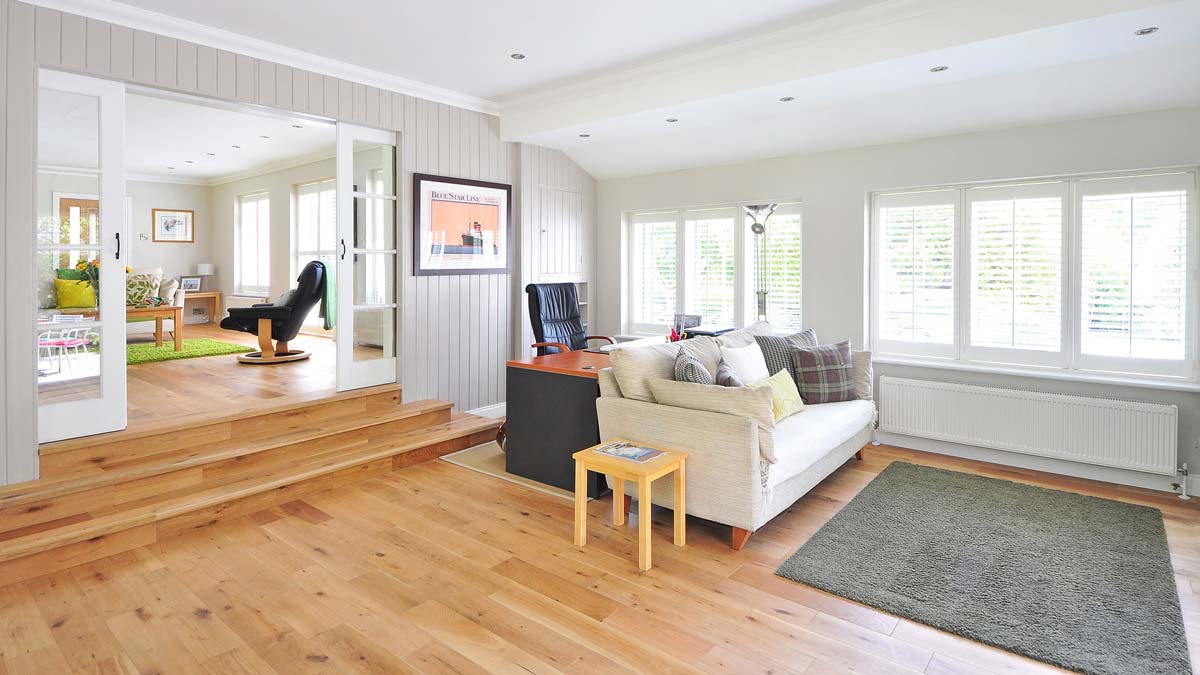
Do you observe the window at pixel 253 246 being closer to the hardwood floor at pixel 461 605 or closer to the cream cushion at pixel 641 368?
the hardwood floor at pixel 461 605

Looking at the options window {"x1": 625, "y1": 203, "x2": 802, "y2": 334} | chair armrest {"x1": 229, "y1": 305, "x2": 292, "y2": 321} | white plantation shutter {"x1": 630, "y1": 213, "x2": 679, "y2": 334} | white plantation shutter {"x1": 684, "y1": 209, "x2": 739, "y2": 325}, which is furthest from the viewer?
chair armrest {"x1": 229, "y1": 305, "x2": 292, "y2": 321}

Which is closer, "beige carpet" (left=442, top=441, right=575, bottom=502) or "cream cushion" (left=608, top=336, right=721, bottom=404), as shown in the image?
"cream cushion" (left=608, top=336, right=721, bottom=404)

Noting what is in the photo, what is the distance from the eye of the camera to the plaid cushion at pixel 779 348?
4.46 m

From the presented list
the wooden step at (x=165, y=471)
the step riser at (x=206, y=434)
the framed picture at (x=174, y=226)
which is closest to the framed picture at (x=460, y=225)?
the step riser at (x=206, y=434)

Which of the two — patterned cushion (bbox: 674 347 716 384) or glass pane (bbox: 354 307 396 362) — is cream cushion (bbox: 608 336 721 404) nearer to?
patterned cushion (bbox: 674 347 716 384)

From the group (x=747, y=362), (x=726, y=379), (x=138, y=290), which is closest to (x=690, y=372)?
(x=726, y=379)

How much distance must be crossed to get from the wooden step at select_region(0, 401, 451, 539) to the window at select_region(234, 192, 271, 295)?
20.9ft

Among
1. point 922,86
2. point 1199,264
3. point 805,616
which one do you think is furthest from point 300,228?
point 1199,264

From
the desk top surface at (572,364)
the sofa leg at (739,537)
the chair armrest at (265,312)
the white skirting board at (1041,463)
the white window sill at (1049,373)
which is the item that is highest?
the chair armrest at (265,312)

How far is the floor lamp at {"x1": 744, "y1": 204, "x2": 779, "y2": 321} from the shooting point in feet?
17.4

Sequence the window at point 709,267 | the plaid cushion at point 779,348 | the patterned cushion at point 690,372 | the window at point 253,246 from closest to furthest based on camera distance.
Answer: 1. the patterned cushion at point 690,372
2. the plaid cushion at point 779,348
3. the window at point 709,267
4. the window at point 253,246

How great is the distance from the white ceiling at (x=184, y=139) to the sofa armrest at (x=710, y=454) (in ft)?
10.7

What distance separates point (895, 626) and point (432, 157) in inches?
173

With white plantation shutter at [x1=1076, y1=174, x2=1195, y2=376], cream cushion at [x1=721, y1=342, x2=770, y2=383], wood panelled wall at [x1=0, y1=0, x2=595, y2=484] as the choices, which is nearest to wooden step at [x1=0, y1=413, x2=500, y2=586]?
wood panelled wall at [x1=0, y1=0, x2=595, y2=484]
